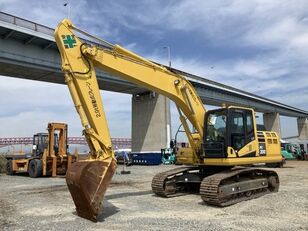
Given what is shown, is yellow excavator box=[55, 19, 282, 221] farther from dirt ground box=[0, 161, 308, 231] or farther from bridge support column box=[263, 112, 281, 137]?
bridge support column box=[263, 112, 281, 137]

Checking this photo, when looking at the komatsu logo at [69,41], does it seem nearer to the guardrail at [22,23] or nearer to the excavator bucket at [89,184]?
the excavator bucket at [89,184]

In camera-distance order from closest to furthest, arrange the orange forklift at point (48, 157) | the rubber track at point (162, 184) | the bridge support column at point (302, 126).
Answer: the rubber track at point (162, 184) → the orange forklift at point (48, 157) → the bridge support column at point (302, 126)

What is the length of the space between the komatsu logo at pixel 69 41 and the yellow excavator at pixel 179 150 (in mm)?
26

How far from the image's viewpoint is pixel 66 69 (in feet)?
29.5

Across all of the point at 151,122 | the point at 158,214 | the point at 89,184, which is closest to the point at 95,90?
the point at 89,184

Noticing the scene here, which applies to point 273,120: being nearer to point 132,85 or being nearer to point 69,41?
point 132,85

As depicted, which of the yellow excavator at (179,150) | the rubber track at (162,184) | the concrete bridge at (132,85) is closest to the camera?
the yellow excavator at (179,150)

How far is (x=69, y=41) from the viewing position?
9.19 metres

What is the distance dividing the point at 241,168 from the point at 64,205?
5791mm

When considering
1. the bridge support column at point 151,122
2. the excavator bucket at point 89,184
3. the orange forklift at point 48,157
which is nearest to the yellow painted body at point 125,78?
the excavator bucket at point 89,184

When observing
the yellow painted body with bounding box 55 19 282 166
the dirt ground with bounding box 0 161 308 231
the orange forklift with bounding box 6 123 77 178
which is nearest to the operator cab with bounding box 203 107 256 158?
the yellow painted body with bounding box 55 19 282 166

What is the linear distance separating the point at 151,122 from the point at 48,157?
2001 cm

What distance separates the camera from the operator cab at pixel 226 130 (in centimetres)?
1088

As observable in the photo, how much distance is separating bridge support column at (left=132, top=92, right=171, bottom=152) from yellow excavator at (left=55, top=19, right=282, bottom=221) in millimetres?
26222
